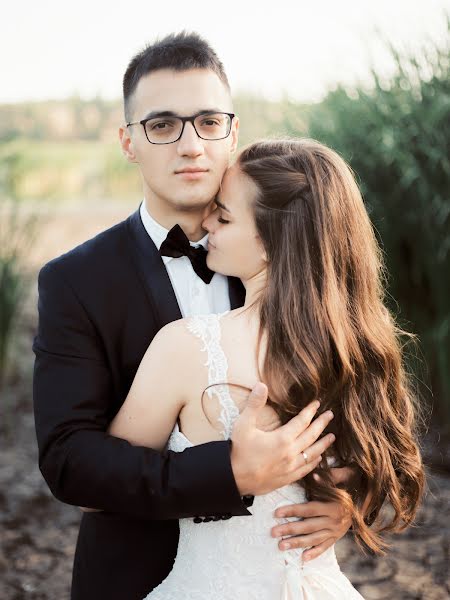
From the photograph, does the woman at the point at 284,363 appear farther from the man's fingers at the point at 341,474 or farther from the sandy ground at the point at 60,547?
the sandy ground at the point at 60,547

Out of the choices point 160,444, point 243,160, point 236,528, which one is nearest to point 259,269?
point 243,160

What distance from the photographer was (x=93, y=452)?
1708 mm

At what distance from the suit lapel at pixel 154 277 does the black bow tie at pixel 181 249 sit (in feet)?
0.11

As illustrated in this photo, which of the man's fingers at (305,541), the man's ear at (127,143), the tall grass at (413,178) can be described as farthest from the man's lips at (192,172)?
the tall grass at (413,178)

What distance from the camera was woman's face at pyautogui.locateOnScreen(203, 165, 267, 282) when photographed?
6.13 ft

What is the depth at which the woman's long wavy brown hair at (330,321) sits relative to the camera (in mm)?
1728

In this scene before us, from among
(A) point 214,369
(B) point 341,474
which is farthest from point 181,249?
(B) point 341,474

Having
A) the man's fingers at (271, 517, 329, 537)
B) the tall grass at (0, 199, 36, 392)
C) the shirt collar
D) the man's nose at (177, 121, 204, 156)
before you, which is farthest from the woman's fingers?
the tall grass at (0, 199, 36, 392)

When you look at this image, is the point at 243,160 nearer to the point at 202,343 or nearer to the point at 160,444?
the point at 202,343

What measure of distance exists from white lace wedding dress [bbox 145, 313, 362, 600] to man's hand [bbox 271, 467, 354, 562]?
1.0 inches

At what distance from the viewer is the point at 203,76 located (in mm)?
2078

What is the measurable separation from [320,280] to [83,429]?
2.19 feet

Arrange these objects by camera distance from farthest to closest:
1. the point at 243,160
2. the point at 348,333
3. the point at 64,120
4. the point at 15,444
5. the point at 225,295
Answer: the point at 64,120, the point at 15,444, the point at 225,295, the point at 243,160, the point at 348,333

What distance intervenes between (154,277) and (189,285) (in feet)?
0.48
